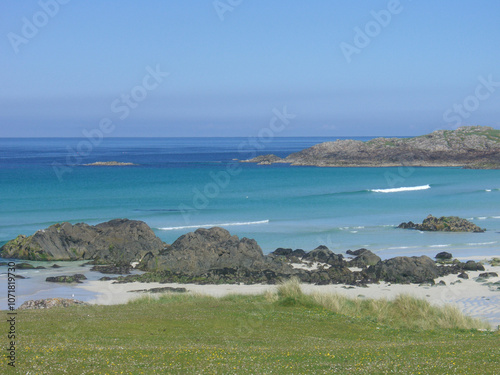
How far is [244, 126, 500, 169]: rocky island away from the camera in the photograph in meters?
134

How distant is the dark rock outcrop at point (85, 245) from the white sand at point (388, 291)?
20.4 feet

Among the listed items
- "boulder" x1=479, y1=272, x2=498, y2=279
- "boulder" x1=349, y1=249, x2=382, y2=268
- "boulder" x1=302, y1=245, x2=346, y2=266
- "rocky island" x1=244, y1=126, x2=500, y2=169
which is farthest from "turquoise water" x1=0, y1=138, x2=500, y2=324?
"rocky island" x1=244, y1=126, x2=500, y2=169

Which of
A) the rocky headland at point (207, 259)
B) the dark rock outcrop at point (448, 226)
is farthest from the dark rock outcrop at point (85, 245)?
the dark rock outcrop at point (448, 226)

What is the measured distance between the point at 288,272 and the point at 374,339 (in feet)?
48.6

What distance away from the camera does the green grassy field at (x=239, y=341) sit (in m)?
12.1

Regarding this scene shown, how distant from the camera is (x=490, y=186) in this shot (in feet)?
287

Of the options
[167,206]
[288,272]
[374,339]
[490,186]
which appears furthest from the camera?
[490,186]

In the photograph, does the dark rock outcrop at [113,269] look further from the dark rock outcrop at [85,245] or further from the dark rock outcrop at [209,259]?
the dark rock outcrop at [85,245]

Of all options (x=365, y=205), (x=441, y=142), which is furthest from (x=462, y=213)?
(x=441, y=142)

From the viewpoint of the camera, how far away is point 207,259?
107ft

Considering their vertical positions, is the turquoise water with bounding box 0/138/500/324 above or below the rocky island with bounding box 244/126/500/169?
below

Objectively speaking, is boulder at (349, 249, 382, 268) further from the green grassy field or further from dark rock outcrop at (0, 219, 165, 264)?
dark rock outcrop at (0, 219, 165, 264)

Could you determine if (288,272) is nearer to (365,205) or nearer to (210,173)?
(365,205)

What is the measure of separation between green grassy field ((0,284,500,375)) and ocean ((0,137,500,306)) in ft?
42.7
